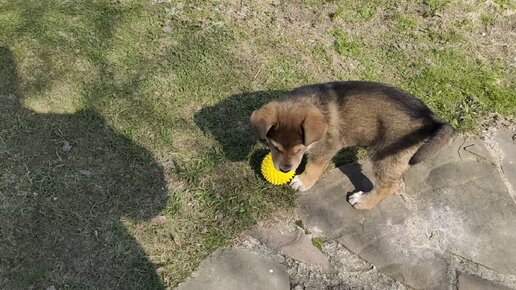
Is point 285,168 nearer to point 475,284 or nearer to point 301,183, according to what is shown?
point 301,183

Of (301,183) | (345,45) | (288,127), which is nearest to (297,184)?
(301,183)

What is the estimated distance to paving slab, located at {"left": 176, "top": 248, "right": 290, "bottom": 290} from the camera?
3102 millimetres

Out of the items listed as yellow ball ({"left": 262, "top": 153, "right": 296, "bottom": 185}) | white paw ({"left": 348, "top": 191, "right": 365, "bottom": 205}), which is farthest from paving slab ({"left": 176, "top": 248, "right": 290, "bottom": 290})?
white paw ({"left": 348, "top": 191, "right": 365, "bottom": 205})

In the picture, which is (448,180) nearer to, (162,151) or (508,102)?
(508,102)

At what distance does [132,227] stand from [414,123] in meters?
2.17

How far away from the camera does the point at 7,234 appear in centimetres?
317

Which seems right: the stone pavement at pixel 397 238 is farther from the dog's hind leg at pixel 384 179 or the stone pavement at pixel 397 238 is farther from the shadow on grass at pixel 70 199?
the shadow on grass at pixel 70 199

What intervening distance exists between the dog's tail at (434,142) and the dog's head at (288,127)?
2.20 ft

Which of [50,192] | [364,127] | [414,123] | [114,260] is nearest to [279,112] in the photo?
[364,127]

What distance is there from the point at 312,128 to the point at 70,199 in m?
1.84

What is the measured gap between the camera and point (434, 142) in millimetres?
3152

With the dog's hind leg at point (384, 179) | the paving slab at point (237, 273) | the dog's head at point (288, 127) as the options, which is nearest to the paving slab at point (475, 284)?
the dog's hind leg at point (384, 179)

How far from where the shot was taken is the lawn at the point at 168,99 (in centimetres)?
324

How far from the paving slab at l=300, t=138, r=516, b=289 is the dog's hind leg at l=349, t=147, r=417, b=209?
68 mm
